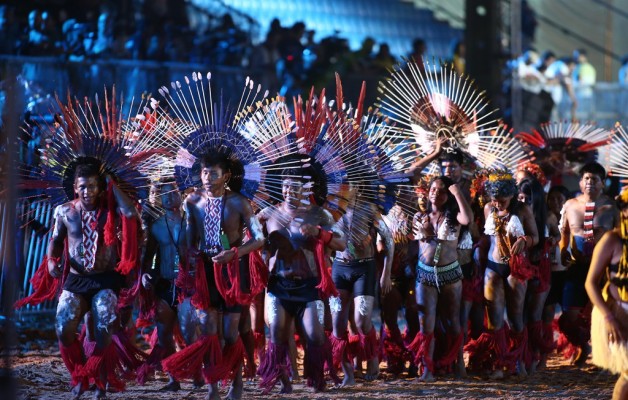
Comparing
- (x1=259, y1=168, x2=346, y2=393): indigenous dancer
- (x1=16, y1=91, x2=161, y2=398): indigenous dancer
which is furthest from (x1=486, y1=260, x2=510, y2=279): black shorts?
(x1=16, y1=91, x2=161, y2=398): indigenous dancer

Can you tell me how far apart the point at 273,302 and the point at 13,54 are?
24.0ft

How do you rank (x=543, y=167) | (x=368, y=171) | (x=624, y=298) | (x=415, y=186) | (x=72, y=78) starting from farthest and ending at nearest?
(x=72, y=78) → (x=543, y=167) → (x=415, y=186) → (x=368, y=171) → (x=624, y=298)

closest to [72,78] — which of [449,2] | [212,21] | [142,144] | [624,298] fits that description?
[212,21]

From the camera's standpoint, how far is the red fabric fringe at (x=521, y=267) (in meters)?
9.83

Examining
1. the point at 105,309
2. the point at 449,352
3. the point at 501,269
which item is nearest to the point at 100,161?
the point at 105,309

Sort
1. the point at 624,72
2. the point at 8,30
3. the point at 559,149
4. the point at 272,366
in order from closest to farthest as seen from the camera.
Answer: the point at 272,366
the point at 559,149
the point at 8,30
the point at 624,72

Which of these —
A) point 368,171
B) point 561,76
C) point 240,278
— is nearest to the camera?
point 240,278

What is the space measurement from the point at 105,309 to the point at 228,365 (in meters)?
0.99

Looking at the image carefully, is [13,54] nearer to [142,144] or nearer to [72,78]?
[72,78]

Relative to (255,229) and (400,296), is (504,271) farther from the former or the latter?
(255,229)

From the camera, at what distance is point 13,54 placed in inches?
566

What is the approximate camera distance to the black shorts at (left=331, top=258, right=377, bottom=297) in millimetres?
9273

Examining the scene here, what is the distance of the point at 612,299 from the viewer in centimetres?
670

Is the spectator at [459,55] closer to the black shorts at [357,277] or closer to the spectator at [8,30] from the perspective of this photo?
the spectator at [8,30]
